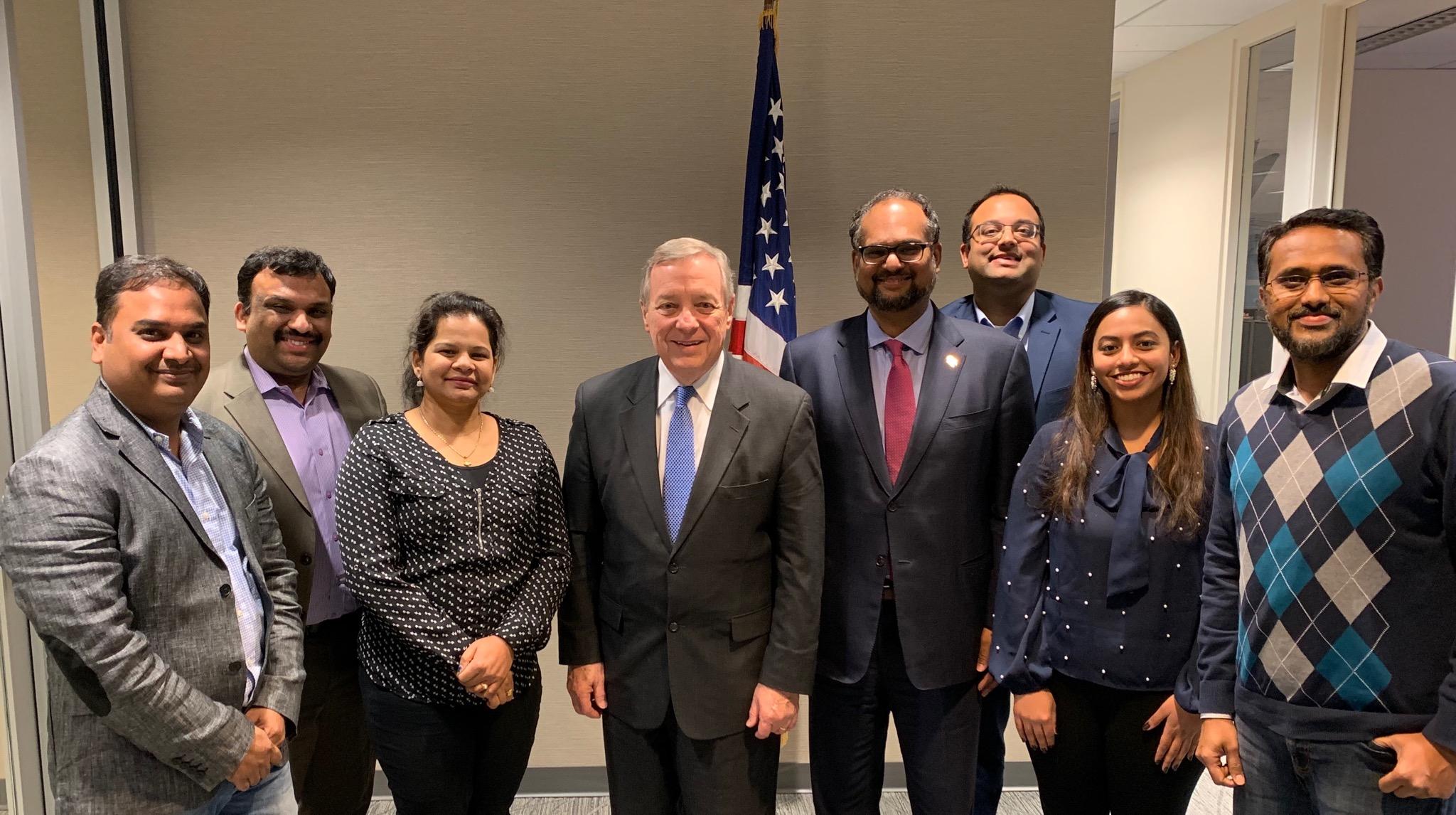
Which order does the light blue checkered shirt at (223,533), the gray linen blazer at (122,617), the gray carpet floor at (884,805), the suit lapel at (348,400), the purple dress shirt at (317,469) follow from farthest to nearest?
1. the gray carpet floor at (884,805)
2. the suit lapel at (348,400)
3. the purple dress shirt at (317,469)
4. the light blue checkered shirt at (223,533)
5. the gray linen blazer at (122,617)

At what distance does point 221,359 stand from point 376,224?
78 centimetres

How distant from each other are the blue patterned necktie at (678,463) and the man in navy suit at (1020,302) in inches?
41.0

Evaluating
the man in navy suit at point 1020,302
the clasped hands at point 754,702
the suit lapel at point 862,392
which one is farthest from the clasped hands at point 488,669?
the man in navy suit at point 1020,302

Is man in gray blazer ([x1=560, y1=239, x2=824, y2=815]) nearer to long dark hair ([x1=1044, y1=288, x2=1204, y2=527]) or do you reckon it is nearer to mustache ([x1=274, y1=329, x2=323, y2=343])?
long dark hair ([x1=1044, y1=288, x2=1204, y2=527])

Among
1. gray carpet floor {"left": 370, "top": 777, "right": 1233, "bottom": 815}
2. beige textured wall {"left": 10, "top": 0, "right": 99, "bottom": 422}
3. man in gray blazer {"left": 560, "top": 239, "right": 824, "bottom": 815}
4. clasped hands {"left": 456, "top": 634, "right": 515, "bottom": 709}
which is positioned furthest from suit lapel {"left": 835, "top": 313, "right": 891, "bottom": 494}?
beige textured wall {"left": 10, "top": 0, "right": 99, "bottom": 422}

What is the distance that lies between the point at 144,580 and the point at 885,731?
1667 millimetres

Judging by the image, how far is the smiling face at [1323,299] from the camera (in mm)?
1553

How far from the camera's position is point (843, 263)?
10.2 ft

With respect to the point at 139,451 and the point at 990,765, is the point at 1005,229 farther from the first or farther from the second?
the point at 139,451

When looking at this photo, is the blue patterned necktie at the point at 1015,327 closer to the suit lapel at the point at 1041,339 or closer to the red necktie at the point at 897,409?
the suit lapel at the point at 1041,339

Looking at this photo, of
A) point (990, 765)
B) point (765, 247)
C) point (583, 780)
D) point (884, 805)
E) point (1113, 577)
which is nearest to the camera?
point (1113, 577)

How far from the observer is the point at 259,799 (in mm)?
1703

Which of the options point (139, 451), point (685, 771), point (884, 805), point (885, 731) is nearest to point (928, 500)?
point (885, 731)

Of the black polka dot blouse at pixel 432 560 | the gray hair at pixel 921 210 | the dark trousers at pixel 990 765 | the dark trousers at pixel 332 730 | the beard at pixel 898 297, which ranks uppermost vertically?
the gray hair at pixel 921 210
